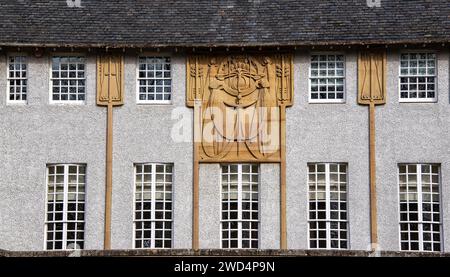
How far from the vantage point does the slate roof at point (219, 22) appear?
115ft

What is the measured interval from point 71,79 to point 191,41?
3.76 meters

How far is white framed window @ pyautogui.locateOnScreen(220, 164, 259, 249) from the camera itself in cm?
3425

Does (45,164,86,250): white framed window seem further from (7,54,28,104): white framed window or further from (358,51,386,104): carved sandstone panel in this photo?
(358,51,386,104): carved sandstone panel

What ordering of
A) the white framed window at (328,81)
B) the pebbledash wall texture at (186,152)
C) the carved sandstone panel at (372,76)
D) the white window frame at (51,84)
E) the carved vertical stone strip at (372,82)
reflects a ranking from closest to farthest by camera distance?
the pebbledash wall texture at (186,152), the carved vertical stone strip at (372,82), the carved sandstone panel at (372,76), the white framed window at (328,81), the white window frame at (51,84)

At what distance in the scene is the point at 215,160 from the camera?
1363 inches

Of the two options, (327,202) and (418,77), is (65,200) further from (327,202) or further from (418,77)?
(418,77)

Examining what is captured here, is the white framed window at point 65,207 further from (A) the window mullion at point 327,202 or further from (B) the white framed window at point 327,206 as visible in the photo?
(A) the window mullion at point 327,202

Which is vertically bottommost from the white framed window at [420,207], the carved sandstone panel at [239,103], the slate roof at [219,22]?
the white framed window at [420,207]

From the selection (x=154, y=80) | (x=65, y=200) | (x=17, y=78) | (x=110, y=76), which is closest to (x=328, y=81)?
(x=154, y=80)

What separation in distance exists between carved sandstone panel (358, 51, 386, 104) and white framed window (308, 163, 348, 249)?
7.28ft

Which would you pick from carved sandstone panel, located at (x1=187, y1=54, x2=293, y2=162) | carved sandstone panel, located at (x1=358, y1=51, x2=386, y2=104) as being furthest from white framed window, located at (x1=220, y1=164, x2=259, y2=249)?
carved sandstone panel, located at (x1=358, y1=51, x2=386, y2=104)

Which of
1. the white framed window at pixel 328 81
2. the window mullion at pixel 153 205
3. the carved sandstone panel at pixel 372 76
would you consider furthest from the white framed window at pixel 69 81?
the carved sandstone panel at pixel 372 76

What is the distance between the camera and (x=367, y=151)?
34.6 meters

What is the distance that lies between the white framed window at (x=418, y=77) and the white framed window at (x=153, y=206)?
23.9 feet
